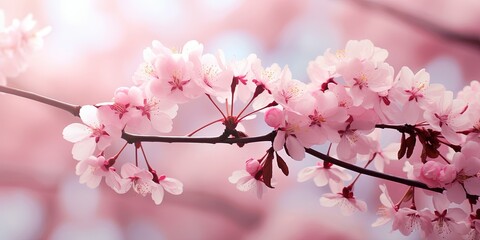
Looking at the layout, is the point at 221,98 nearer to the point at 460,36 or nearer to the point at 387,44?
the point at 387,44

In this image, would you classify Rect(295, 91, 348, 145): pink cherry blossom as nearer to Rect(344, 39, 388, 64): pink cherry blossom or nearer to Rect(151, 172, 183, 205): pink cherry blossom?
Rect(344, 39, 388, 64): pink cherry blossom

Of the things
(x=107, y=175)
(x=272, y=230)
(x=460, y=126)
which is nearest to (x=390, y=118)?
(x=460, y=126)

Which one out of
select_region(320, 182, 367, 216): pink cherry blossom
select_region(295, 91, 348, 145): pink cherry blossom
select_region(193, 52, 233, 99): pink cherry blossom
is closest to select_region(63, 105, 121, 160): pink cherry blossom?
select_region(193, 52, 233, 99): pink cherry blossom

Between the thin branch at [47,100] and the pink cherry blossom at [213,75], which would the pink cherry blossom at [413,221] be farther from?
the thin branch at [47,100]

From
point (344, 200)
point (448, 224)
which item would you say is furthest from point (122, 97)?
point (448, 224)

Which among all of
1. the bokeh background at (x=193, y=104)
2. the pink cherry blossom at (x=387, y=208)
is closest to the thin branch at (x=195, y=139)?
the pink cherry blossom at (x=387, y=208)

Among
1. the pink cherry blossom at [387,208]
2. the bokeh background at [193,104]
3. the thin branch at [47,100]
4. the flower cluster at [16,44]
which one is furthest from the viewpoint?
the bokeh background at [193,104]

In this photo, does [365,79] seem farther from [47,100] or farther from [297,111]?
[47,100]

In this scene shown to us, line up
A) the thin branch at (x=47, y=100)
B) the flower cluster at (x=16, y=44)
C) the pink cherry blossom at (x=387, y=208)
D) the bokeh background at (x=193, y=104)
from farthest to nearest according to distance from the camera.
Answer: the bokeh background at (x=193, y=104)
the flower cluster at (x=16, y=44)
the pink cherry blossom at (x=387, y=208)
the thin branch at (x=47, y=100)
